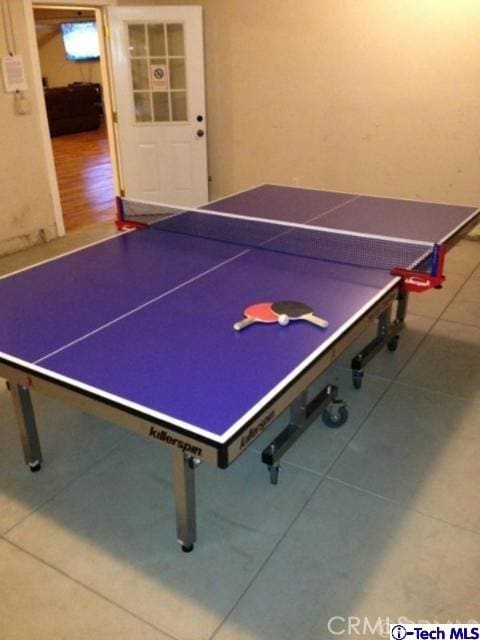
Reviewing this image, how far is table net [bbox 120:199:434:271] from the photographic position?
9.70ft

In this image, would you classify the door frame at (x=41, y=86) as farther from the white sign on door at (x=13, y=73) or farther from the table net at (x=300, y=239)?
the table net at (x=300, y=239)

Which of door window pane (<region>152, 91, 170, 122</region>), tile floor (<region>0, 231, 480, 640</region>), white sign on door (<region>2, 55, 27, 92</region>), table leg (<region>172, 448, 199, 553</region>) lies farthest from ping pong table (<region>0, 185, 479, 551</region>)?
door window pane (<region>152, 91, 170, 122</region>)

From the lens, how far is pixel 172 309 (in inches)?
97.0

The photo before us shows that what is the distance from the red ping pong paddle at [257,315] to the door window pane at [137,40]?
511 centimetres

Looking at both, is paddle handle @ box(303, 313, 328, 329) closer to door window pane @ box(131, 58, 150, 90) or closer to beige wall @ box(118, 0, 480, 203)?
beige wall @ box(118, 0, 480, 203)

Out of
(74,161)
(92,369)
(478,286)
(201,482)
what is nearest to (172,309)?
(92,369)

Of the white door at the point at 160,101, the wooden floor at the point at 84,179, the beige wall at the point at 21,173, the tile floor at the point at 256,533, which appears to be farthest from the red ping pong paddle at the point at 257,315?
the white door at the point at 160,101

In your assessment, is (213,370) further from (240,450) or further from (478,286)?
(478,286)

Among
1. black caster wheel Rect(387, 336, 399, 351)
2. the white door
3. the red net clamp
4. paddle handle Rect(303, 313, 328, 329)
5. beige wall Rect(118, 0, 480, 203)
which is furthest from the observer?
the white door

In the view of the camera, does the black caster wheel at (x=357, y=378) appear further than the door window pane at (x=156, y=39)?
No

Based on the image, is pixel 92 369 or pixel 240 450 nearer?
pixel 240 450

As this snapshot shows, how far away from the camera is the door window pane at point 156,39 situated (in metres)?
6.36

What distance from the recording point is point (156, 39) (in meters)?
6.42

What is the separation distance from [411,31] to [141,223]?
3685mm
